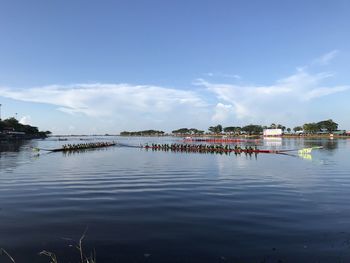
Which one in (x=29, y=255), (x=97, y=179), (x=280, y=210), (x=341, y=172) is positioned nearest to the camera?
(x=29, y=255)

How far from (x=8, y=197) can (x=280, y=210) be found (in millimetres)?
19195

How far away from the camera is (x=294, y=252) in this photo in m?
13.4

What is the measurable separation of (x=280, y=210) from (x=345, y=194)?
28.1 feet

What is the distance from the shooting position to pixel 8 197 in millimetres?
25141

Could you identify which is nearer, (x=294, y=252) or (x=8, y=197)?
(x=294, y=252)

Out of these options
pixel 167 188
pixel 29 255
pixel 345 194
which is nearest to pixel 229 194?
pixel 167 188

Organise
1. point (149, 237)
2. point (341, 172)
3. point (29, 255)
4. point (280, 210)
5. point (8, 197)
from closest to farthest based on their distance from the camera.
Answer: point (29, 255) < point (149, 237) < point (280, 210) < point (8, 197) < point (341, 172)

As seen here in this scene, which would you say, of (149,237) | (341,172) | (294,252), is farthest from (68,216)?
(341,172)

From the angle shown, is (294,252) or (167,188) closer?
(294,252)

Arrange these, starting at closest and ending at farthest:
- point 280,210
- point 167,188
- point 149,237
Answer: point 149,237, point 280,210, point 167,188

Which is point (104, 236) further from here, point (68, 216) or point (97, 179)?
point (97, 179)

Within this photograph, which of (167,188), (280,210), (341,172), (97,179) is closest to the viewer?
(280,210)

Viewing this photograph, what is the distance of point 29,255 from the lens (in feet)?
42.7

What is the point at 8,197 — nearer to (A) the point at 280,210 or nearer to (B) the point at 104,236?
(B) the point at 104,236
